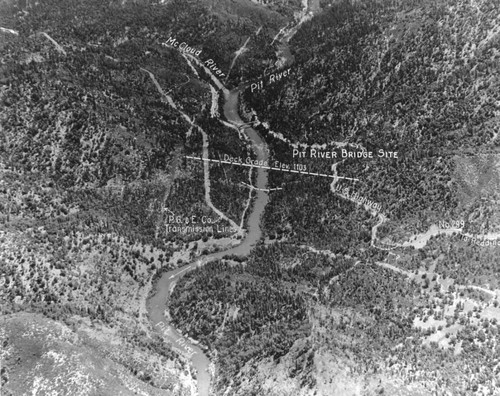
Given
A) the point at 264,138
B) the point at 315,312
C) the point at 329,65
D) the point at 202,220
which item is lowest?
the point at 315,312

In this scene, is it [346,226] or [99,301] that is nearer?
[99,301]

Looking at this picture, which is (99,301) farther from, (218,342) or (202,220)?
(202,220)

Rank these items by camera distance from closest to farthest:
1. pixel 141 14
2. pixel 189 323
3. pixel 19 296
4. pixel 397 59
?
pixel 19 296 < pixel 189 323 < pixel 397 59 < pixel 141 14

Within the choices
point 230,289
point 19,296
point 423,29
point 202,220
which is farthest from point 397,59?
point 19,296

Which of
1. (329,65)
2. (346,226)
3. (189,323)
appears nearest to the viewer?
(189,323)

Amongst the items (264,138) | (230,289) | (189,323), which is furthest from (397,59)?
(189,323)

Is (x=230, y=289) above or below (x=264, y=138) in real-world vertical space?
below

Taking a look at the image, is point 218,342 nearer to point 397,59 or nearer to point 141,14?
point 397,59
